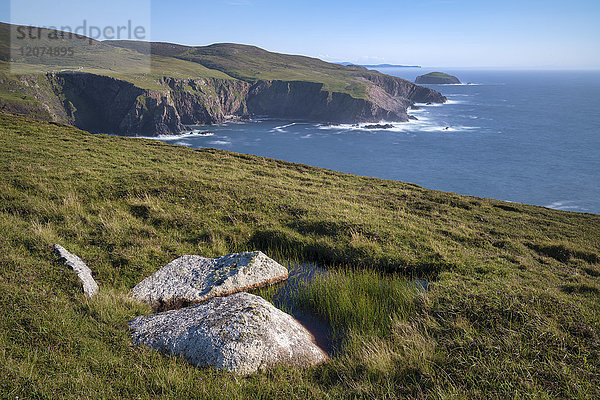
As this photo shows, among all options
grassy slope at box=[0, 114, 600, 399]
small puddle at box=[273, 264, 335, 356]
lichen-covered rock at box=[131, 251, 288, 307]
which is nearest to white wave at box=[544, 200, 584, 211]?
grassy slope at box=[0, 114, 600, 399]

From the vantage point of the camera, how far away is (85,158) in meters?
22.6

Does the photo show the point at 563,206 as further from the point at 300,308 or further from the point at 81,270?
the point at 81,270

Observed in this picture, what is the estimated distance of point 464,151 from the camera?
13275cm

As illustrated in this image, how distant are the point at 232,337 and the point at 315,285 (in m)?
3.98

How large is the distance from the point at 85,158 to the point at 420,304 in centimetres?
2447

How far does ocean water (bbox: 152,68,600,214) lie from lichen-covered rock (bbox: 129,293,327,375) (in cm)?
9295

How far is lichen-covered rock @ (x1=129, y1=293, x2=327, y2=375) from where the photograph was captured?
20.9 ft

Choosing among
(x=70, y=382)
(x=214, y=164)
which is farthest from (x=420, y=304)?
(x=214, y=164)

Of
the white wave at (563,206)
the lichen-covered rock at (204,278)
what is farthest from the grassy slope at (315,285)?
the white wave at (563,206)

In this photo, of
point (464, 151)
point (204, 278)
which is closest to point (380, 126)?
point (464, 151)

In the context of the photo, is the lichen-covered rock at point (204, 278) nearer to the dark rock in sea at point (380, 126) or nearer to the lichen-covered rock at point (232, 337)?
the lichen-covered rock at point (232, 337)

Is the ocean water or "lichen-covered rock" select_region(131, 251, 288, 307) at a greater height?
the ocean water

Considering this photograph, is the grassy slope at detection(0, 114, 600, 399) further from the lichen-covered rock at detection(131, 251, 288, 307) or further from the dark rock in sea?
the dark rock in sea

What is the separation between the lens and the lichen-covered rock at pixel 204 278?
8992mm
